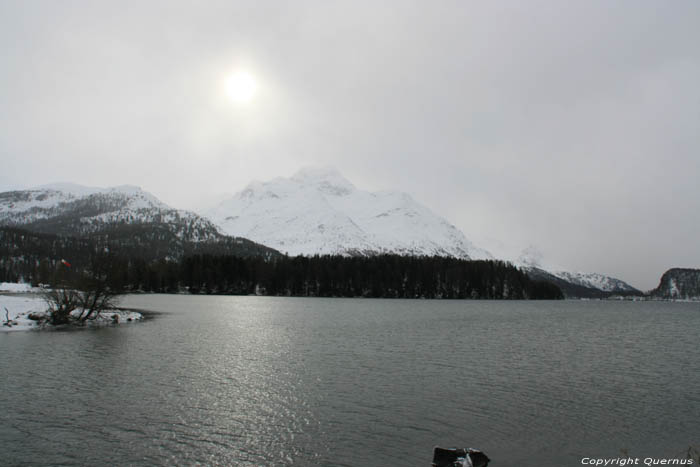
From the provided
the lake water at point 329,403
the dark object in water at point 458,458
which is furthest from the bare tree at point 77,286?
the dark object in water at point 458,458

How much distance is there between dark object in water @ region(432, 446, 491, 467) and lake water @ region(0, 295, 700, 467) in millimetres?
828

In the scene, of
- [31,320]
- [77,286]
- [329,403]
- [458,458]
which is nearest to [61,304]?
[77,286]

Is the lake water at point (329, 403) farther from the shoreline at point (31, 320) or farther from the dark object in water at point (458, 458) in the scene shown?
the shoreline at point (31, 320)

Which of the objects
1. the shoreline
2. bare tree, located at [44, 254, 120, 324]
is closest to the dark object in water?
the shoreline

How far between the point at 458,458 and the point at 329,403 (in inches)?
419

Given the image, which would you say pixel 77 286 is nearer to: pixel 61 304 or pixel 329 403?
pixel 61 304

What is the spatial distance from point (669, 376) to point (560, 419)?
→ 1910cm

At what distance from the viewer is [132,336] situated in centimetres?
5200

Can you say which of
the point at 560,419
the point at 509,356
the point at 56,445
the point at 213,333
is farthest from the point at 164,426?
the point at 213,333

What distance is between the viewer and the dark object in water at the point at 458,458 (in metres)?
16.3

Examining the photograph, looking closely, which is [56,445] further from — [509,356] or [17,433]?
[509,356]

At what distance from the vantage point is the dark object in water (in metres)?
16.3

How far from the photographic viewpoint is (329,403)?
83.3ft

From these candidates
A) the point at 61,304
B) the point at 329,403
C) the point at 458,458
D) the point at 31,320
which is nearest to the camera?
the point at 458,458
